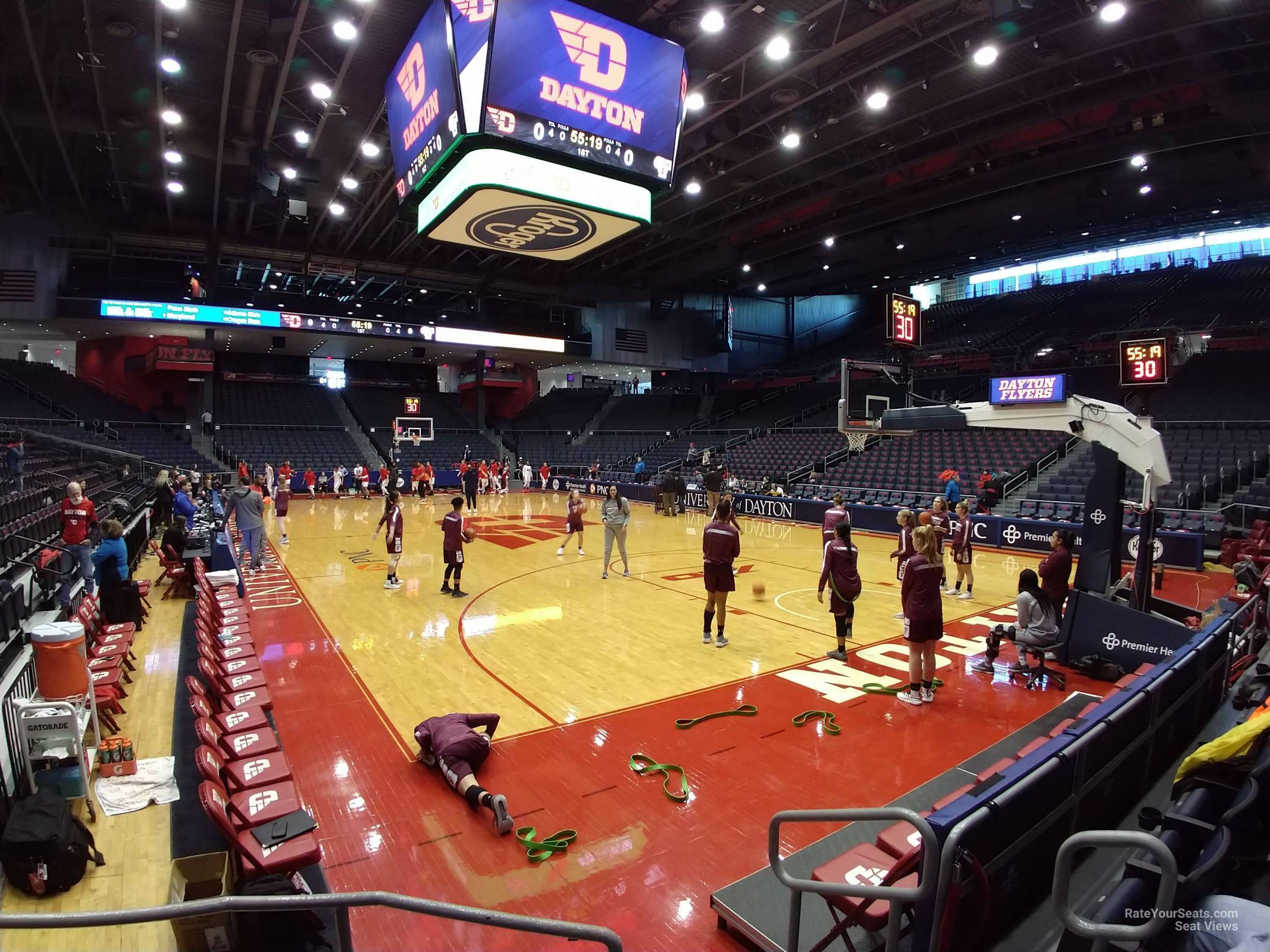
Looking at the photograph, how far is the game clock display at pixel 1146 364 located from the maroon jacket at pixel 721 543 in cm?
629

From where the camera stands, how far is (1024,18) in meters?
12.0

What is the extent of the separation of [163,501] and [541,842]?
15.8 meters

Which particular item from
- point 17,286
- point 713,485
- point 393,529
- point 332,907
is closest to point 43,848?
point 332,907

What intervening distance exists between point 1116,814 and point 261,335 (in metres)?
34.2

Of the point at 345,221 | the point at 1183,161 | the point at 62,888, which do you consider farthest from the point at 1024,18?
the point at 345,221

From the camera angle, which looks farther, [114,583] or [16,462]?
[16,462]

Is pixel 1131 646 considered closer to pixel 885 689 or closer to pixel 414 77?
pixel 885 689

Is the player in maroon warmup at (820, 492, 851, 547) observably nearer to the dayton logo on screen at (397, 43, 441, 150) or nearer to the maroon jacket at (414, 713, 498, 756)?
the maroon jacket at (414, 713, 498, 756)

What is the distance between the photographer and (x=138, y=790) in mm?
4613

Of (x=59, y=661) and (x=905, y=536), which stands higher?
(x=905, y=536)

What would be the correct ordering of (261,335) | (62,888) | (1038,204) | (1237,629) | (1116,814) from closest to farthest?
1. (62,888)
2. (1116,814)
3. (1237,629)
4. (1038,204)
5. (261,335)

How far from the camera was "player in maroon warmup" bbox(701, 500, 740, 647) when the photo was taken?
7746mm

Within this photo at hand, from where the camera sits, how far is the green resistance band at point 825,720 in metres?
5.84

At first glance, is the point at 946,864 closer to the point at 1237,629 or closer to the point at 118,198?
the point at 1237,629
